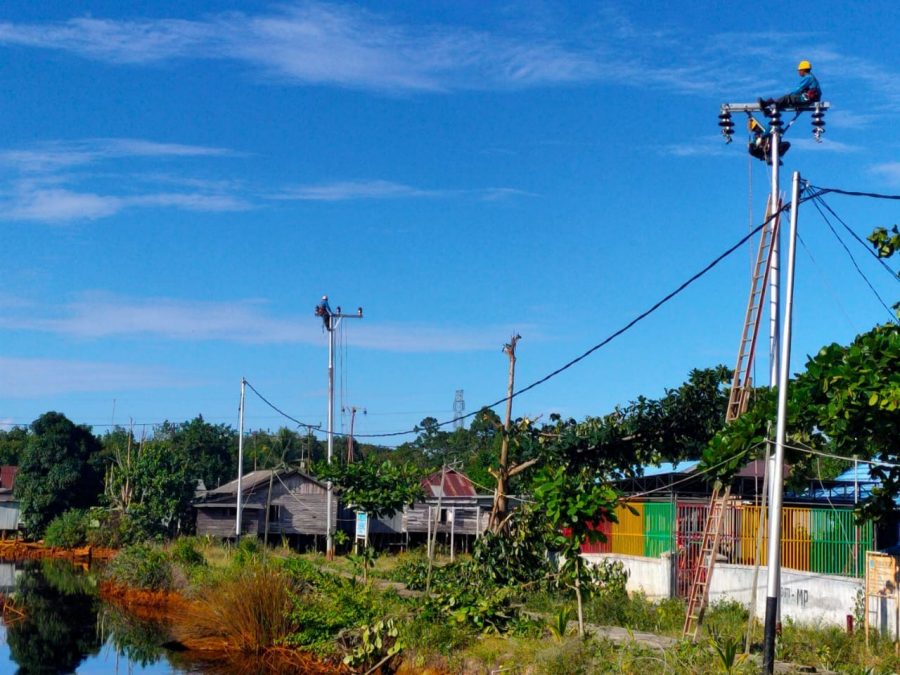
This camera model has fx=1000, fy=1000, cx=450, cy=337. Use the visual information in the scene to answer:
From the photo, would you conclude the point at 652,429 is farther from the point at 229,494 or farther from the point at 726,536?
the point at 229,494

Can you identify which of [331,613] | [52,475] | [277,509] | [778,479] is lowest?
[277,509]

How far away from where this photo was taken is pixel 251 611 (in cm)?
2209

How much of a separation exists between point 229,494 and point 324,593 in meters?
32.1

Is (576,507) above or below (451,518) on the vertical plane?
above

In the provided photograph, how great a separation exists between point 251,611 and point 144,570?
14254 mm

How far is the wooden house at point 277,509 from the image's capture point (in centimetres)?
5247

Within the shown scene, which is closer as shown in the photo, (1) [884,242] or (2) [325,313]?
(1) [884,242]

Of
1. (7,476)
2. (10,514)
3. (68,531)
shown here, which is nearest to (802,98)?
(68,531)

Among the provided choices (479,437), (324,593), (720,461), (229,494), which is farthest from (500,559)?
(479,437)

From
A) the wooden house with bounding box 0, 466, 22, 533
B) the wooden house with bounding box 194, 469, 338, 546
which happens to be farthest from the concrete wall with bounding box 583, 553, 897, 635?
the wooden house with bounding box 0, 466, 22, 533

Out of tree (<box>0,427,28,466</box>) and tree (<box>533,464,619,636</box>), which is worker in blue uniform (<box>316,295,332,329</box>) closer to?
tree (<box>533,464,619,636</box>)

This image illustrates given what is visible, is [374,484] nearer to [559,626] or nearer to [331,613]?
[331,613]

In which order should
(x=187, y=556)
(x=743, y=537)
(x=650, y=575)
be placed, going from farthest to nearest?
(x=187, y=556), (x=650, y=575), (x=743, y=537)

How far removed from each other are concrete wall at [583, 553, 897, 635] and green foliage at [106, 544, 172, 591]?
18.1 m
